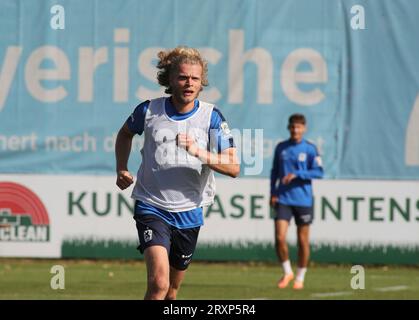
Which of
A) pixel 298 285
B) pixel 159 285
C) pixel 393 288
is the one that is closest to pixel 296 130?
pixel 298 285

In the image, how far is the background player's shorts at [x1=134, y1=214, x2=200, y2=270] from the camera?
32.7 ft

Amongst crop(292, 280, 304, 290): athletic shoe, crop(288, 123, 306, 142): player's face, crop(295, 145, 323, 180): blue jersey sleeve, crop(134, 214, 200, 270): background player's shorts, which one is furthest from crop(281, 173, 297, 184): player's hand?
crop(134, 214, 200, 270): background player's shorts

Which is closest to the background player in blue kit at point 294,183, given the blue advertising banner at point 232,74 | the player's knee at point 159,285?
the blue advertising banner at point 232,74

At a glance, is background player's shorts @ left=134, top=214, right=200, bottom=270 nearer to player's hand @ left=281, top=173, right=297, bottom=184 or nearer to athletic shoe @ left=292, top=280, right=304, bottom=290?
athletic shoe @ left=292, top=280, right=304, bottom=290

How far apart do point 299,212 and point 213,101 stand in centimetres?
293

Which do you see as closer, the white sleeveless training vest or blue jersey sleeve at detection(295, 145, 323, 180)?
the white sleeveless training vest

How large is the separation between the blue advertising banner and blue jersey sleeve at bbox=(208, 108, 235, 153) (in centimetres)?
928

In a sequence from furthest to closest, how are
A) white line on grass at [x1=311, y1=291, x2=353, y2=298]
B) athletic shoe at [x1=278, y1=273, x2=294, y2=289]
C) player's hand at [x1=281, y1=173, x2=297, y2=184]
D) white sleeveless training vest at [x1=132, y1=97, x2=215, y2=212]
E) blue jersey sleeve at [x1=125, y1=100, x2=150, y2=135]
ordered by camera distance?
player's hand at [x1=281, y1=173, x2=297, y2=184] → athletic shoe at [x1=278, y1=273, x2=294, y2=289] → white line on grass at [x1=311, y1=291, x2=353, y2=298] → blue jersey sleeve at [x1=125, y1=100, x2=150, y2=135] → white sleeveless training vest at [x1=132, y1=97, x2=215, y2=212]

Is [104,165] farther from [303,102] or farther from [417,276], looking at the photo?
[417,276]

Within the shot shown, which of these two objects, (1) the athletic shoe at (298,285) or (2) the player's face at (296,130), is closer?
(1) the athletic shoe at (298,285)

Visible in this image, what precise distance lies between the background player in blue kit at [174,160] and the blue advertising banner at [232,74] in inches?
362

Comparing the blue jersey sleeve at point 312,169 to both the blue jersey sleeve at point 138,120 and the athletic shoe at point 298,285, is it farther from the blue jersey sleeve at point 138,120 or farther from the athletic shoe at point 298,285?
the blue jersey sleeve at point 138,120

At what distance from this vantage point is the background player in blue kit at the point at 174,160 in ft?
32.9
